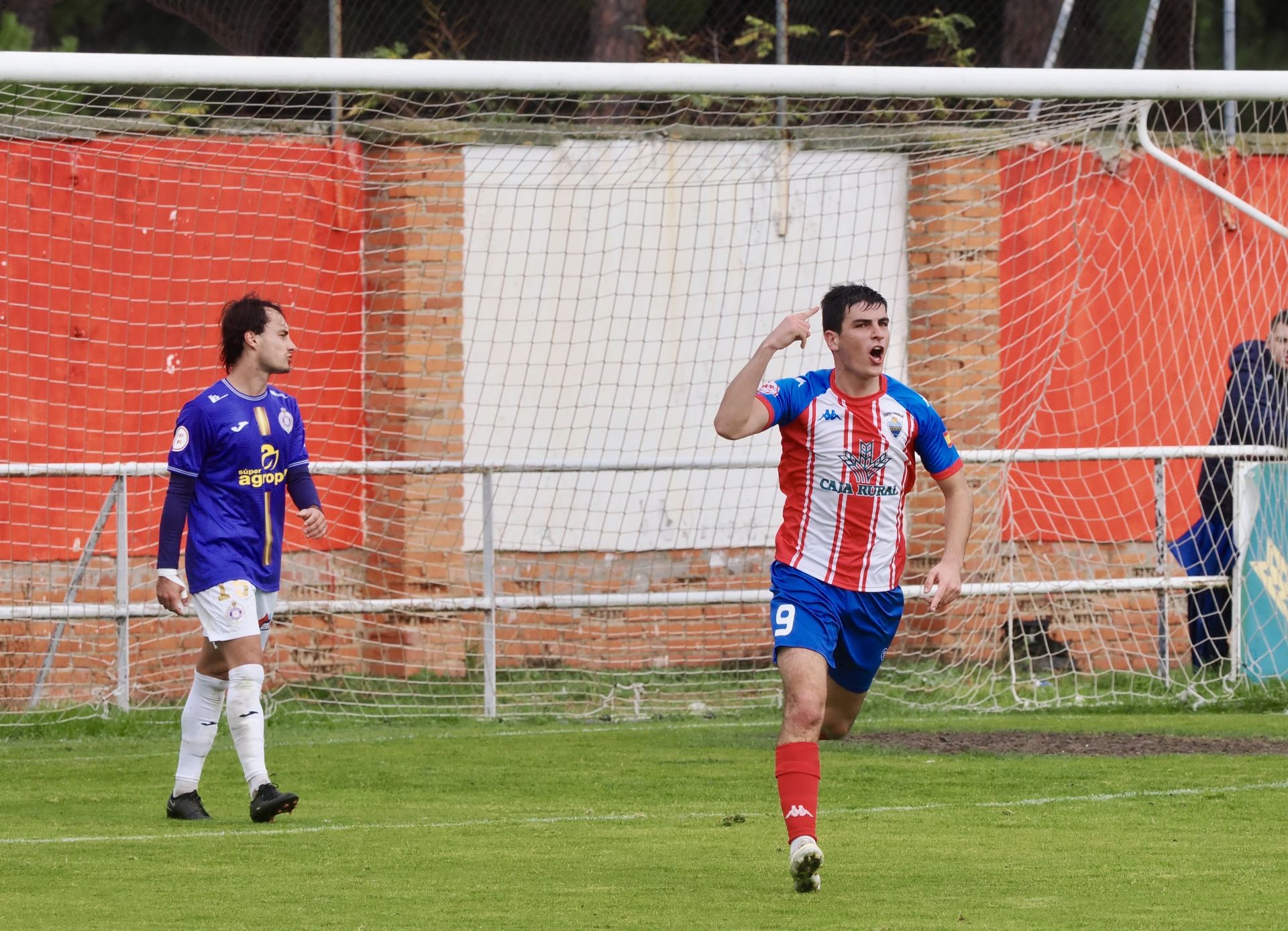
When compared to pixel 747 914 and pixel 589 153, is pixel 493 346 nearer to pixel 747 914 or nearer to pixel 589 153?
pixel 589 153

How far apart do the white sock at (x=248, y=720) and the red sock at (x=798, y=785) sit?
2332 millimetres

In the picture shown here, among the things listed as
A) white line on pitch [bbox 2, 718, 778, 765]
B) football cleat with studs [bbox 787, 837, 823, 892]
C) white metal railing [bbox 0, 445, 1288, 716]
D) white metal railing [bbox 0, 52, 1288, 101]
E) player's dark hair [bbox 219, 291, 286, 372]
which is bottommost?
white line on pitch [bbox 2, 718, 778, 765]

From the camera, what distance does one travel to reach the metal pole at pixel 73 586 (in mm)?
10688

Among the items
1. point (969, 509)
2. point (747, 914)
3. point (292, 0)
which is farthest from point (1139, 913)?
point (292, 0)

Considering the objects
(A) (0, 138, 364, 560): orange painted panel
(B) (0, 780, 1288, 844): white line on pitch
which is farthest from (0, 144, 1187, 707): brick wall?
(B) (0, 780, 1288, 844): white line on pitch

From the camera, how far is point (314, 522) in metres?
7.64

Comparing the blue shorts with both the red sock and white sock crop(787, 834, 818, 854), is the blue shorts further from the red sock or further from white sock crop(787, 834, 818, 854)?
white sock crop(787, 834, 818, 854)

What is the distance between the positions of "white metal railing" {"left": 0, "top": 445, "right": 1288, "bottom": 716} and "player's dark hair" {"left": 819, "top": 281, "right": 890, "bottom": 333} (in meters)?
4.36

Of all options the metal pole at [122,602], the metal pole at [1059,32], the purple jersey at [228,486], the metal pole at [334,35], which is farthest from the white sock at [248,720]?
the metal pole at [1059,32]

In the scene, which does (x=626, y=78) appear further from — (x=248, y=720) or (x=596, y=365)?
(x=596, y=365)

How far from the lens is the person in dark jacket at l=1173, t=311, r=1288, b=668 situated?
37.3ft

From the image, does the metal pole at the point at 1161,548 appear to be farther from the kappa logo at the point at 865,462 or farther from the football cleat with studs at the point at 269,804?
the football cleat with studs at the point at 269,804

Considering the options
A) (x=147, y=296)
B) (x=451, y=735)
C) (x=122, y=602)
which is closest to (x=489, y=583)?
(x=451, y=735)

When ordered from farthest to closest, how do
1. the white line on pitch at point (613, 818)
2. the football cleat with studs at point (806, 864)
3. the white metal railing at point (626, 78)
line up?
the white metal railing at point (626, 78) → the white line on pitch at point (613, 818) → the football cleat with studs at point (806, 864)
